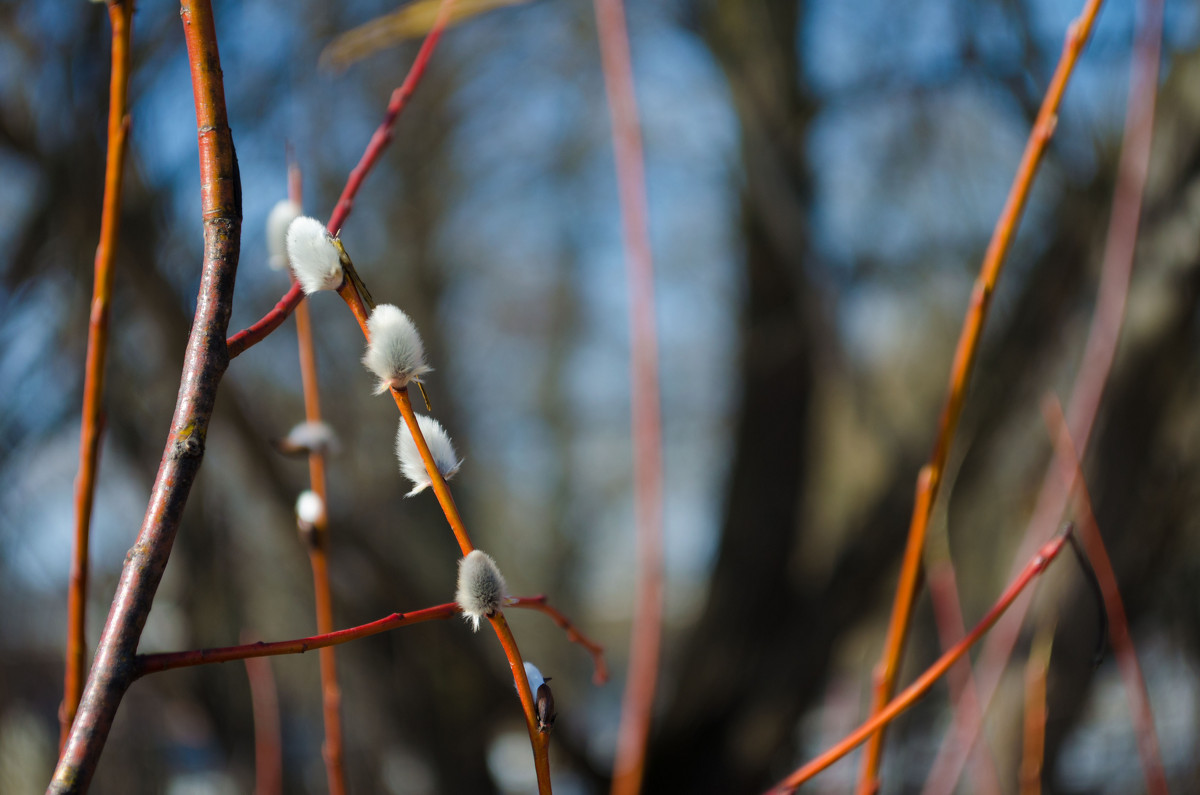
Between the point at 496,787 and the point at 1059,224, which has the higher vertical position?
the point at 1059,224

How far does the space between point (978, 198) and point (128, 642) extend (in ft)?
4.25

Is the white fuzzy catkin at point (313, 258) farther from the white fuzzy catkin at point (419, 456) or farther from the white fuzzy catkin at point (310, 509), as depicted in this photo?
the white fuzzy catkin at point (310, 509)

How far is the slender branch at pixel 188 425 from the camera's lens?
0.52 ft

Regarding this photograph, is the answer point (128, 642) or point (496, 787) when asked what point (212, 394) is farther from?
point (496, 787)

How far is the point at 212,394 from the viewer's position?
182 millimetres

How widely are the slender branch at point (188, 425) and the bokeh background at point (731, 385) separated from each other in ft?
2.21

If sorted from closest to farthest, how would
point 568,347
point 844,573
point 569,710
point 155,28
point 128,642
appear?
point 128,642, point 155,28, point 844,573, point 569,710, point 568,347

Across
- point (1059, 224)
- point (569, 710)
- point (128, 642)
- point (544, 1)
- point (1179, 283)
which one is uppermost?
point (544, 1)

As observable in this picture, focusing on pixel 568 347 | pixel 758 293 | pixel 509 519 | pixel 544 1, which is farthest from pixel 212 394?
pixel 509 519

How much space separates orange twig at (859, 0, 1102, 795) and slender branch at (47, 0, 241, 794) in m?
0.20

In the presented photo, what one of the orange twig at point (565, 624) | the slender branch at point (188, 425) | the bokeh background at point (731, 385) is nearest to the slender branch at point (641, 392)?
the orange twig at point (565, 624)

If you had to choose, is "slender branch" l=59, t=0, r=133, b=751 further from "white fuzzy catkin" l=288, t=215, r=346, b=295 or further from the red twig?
the red twig

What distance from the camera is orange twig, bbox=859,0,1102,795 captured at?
0.24 meters

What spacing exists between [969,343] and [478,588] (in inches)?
6.6
